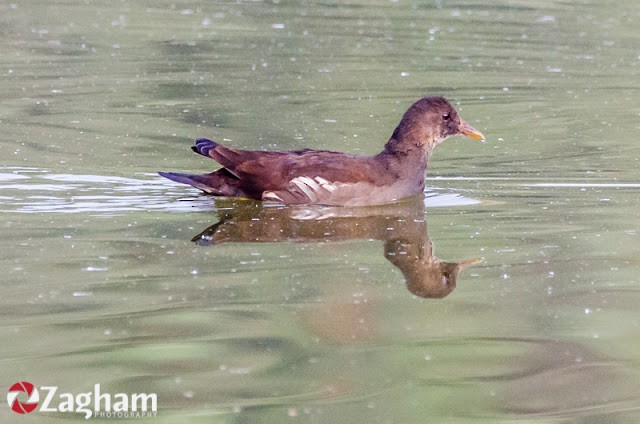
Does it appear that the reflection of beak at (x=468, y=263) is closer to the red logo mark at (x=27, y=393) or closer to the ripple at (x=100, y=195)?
the ripple at (x=100, y=195)

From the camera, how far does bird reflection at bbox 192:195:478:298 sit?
24.5 ft

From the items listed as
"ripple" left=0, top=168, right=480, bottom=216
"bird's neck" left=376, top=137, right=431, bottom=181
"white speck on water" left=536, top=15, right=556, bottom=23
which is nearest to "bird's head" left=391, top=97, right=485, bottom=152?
"bird's neck" left=376, top=137, right=431, bottom=181

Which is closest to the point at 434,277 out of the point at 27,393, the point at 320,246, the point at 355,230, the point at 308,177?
the point at 320,246

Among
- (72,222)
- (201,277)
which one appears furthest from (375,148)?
(201,277)

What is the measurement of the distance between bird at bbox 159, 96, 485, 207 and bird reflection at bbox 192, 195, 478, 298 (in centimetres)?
9

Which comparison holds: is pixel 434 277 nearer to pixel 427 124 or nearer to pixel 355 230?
pixel 355 230

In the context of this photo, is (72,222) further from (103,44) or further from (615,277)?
(103,44)

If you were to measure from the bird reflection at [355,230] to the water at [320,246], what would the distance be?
0.10ft

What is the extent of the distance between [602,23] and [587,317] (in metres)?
12.8

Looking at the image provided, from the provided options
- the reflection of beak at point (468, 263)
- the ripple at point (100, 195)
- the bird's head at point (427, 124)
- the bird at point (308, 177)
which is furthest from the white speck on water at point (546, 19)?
the reflection of beak at point (468, 263)

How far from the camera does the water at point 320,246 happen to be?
5.59 m

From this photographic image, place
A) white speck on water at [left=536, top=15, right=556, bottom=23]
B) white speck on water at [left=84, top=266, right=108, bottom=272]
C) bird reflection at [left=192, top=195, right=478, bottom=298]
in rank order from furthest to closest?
white speck on water at [left=536, top=15, right=556, bottom=23]
bird reflection at [left=192, top=195, right=478, bottom=298]
white speck on water at [left=84, top=266, right=108, bottom=272]

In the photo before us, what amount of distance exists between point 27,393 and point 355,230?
3546 millimetres

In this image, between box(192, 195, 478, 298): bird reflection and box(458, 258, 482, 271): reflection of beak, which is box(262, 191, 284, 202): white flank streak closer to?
box(192, 195, 478, 298): bird reflection
